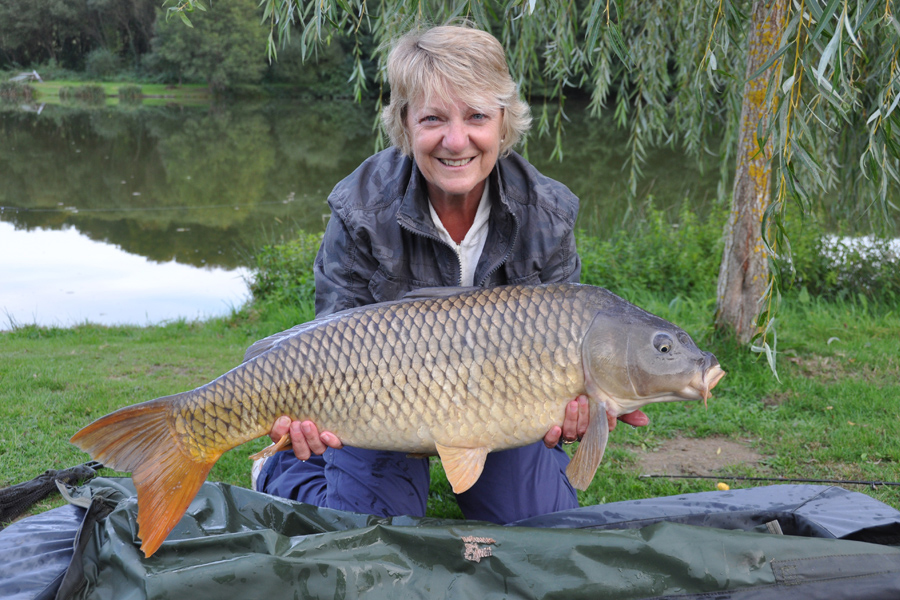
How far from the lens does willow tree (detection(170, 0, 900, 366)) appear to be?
1506mm

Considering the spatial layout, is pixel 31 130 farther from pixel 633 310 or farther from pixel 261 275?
pixel 633 310

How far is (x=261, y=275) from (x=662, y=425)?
8.60 ft

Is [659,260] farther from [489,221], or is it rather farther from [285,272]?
[489,221]

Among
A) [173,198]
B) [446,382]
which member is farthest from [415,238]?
[173,198]

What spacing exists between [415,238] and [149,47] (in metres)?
28.0

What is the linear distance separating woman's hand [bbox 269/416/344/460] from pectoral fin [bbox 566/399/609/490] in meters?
0.45

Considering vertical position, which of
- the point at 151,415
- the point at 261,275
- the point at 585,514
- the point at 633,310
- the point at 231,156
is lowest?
the point at 231,156

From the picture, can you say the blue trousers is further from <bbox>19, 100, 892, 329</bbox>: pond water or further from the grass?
<bbox>19, 100, 892, 329</bbox>: pond water

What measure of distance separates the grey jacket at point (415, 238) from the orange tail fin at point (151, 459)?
1.71 ft

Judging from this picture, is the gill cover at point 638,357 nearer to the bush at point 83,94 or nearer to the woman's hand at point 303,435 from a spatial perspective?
the woman's hand at point 303,435

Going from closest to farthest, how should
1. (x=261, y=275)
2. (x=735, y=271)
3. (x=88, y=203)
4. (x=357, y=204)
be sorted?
1. (x=357, y=204)
2. (x=735, y=271)
3. (x=261, y=275)
4. (x=88, y=203)

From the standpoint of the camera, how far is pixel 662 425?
103 inches

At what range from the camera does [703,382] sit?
4.49 ft

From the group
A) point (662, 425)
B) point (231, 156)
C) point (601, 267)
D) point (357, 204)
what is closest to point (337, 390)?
point (357, 204)
